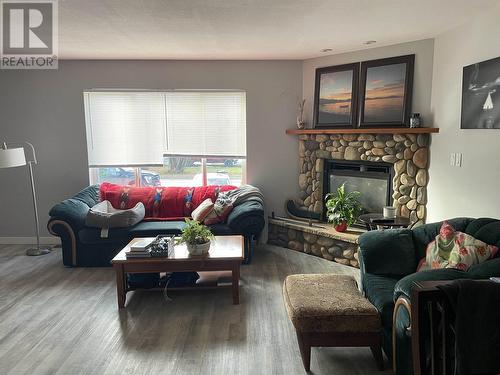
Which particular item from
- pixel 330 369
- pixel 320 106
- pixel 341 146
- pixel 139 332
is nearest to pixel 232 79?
pixel 320 106

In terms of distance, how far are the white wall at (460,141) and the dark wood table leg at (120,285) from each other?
9.83 feet

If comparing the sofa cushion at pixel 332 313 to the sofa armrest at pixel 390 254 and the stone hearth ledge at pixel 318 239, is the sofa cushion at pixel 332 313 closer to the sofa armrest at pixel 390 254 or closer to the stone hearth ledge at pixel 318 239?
the sofa armrest at pixel 390 254

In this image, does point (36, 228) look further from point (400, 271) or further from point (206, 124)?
point (400, 271)

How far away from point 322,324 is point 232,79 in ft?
11.7

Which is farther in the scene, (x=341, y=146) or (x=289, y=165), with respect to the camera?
→ (x=289, y=165)

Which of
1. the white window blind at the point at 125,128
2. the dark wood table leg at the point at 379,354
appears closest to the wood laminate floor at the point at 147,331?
the dark wood table leg at the point at 379,354

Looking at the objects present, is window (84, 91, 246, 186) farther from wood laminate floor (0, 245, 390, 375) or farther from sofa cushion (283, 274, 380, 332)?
sofa cushion (283, 274, 380, 332)

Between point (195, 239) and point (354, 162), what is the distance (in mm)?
2246

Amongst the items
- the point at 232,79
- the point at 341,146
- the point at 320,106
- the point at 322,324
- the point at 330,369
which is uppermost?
the point at 232,79

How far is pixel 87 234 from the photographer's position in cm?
437

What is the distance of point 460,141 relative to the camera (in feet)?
11.3

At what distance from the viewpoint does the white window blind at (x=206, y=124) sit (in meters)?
5.18

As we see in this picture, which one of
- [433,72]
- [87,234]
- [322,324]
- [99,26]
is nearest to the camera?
[322,324]

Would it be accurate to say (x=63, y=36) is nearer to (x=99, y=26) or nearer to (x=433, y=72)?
(x=99, y=26)
